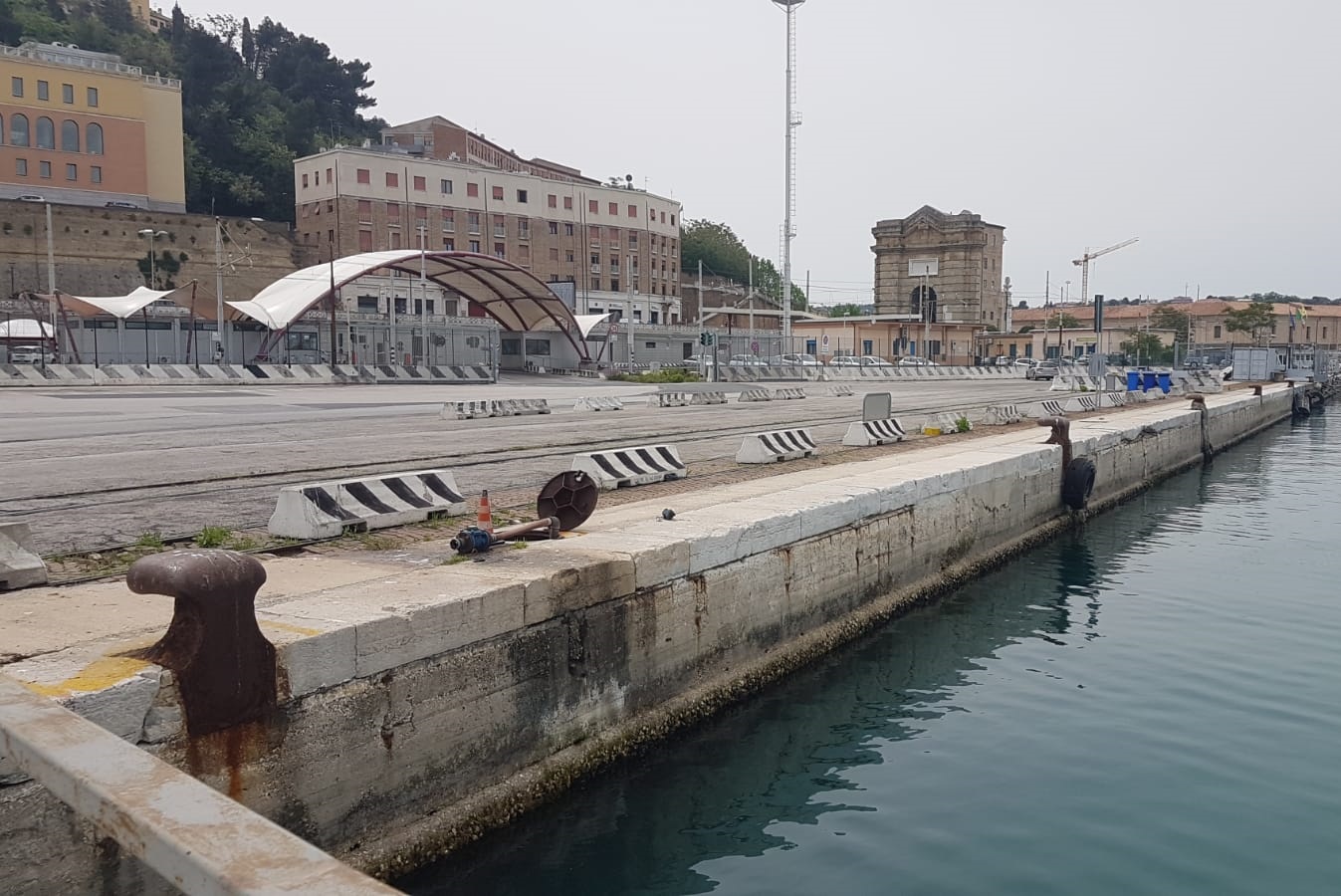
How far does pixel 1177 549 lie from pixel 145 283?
8042 cm

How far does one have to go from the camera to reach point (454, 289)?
59594 millimetres

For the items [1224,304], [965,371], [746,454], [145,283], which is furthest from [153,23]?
[746,454]

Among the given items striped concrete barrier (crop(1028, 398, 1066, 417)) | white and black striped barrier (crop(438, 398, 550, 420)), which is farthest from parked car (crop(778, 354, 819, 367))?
white and black striped barrier (crop(438, 398, 550, 420))

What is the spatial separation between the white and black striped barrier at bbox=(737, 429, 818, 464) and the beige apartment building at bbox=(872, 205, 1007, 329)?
89703mm

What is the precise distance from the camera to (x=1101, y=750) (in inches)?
332

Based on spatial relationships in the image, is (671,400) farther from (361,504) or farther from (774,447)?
(361,504)

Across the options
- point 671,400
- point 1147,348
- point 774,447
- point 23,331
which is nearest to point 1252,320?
point 1147,348

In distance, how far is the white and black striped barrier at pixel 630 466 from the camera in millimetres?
13070

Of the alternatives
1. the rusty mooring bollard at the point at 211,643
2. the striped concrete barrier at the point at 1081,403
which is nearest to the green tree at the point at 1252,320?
the striped concrete barrier at the point at 1081,403

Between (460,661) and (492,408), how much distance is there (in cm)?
2088

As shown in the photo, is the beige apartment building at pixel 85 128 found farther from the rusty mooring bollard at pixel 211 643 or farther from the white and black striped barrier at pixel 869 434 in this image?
the rusty mooring bollard at pixel 211 643

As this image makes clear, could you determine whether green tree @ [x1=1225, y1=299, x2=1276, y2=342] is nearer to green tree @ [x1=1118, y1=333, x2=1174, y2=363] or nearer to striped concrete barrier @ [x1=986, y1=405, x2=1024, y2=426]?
green tree @ [x1=1118, y1=333, x2=1174, y2=363]

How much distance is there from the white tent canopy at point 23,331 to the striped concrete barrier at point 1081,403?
4540cm

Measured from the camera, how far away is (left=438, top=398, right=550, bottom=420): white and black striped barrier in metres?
25.6
